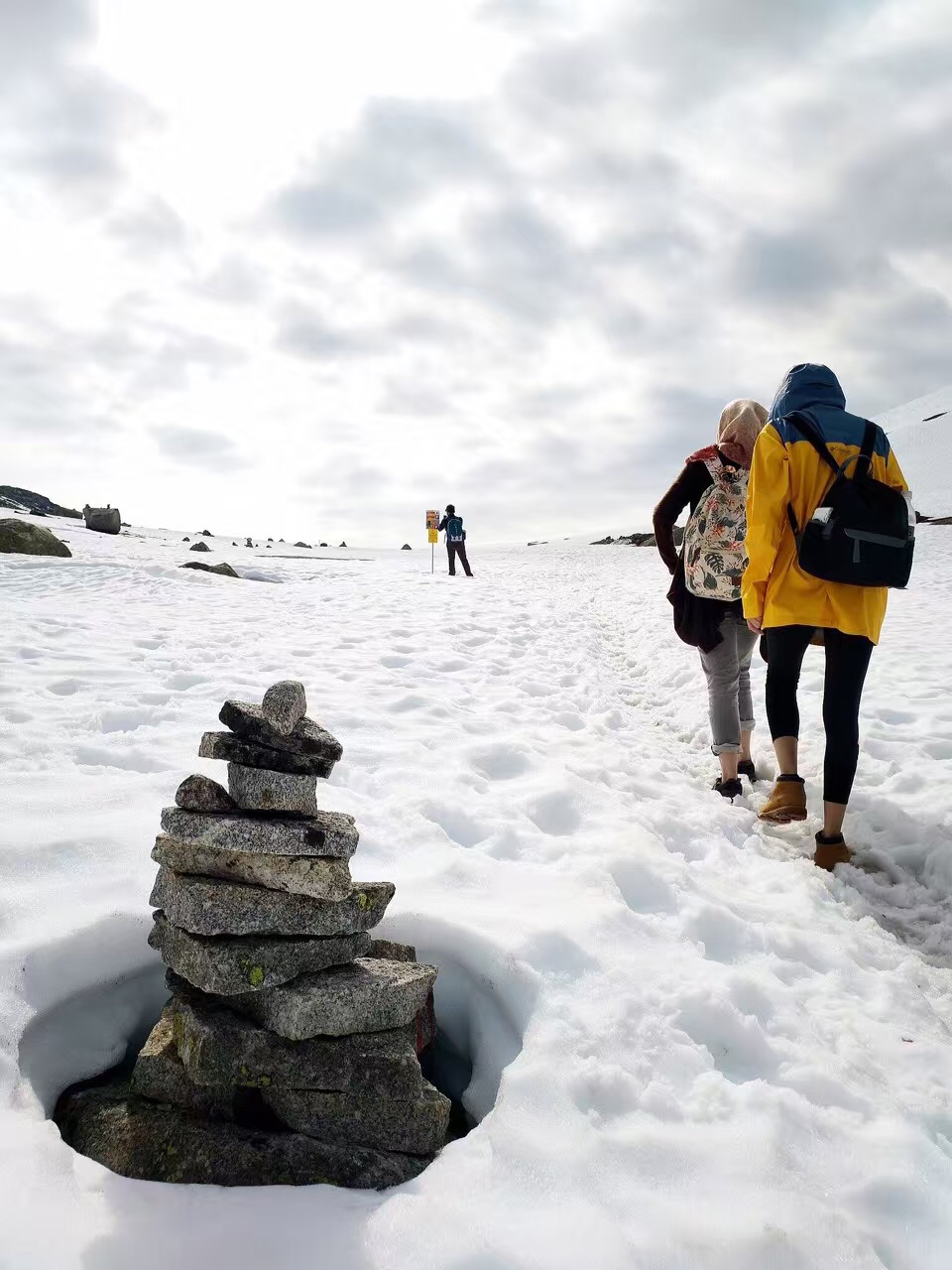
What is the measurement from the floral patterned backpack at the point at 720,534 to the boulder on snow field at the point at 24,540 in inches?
715

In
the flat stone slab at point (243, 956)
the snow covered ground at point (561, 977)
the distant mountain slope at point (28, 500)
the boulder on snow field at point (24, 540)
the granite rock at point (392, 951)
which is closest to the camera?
the snow covered ground at point (561, 977)

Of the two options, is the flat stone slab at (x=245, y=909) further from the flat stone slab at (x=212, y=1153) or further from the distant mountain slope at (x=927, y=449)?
the distant mountain slope at (x=927, y=449)

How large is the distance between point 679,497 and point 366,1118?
185 inches

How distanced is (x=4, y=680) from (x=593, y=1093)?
627cm

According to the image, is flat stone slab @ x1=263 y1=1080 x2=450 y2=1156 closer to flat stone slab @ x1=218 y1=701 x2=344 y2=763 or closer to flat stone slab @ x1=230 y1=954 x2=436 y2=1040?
flat stone slab @ x1=230 y1=954 x2=436 y2=1040

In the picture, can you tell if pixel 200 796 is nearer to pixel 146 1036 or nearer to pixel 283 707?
pixel 283 707

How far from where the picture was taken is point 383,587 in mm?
18094

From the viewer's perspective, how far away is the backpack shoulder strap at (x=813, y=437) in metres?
4.56

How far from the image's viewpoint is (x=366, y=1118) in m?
2.58

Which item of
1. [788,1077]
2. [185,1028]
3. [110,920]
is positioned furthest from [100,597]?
[788,1077]

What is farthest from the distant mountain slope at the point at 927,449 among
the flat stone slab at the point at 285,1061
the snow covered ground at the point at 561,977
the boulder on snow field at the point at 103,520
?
the flat stone slab at the point at 285,1061

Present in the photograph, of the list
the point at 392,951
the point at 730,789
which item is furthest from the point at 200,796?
the point at 730,789

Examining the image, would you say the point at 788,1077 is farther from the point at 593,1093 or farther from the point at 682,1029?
the point at 593,1093

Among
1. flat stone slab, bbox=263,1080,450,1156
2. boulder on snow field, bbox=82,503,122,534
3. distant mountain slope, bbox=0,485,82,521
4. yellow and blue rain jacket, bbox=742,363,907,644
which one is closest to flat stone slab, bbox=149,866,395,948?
flat stone slab, bbox=263,1080,450,1156
